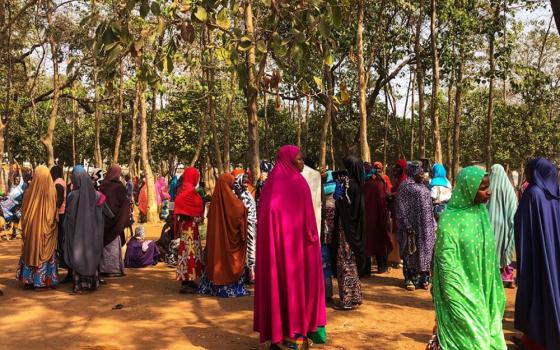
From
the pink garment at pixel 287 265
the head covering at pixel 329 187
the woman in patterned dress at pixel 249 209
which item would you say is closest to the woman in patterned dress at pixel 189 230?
the woman in patterned dress at pixel 249 209

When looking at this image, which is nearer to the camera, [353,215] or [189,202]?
[353,215]

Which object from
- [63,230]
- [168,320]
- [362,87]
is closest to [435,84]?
[362,87]

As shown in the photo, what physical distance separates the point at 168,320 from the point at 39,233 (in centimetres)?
257

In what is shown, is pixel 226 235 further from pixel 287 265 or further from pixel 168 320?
pixel 287 265

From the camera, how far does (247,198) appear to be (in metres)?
7.09

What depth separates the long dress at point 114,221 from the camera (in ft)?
26.0

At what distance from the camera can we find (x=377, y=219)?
321 inches

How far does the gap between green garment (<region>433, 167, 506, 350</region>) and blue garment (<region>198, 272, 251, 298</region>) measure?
3.78 m

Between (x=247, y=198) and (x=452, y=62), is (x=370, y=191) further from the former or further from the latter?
(x=452, y=62)

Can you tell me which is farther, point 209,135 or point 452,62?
point 209,135

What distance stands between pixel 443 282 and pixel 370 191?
16.2 feet

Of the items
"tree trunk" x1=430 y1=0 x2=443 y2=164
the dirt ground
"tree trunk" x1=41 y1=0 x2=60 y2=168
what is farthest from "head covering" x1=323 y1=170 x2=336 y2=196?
"tree trunk" x1=41 y1=0 x2=60 y2=168

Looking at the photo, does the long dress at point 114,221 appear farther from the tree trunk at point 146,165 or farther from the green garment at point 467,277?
the tree trunk at point 146,165

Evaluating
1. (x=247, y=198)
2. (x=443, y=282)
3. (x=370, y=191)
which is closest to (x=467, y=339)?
(x=443, y=282)
